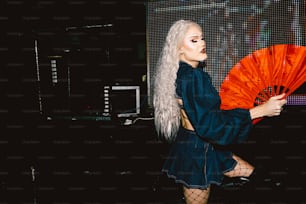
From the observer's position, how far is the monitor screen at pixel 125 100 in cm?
305

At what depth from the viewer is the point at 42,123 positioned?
2916 millimetres

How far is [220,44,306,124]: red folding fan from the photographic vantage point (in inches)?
55.1

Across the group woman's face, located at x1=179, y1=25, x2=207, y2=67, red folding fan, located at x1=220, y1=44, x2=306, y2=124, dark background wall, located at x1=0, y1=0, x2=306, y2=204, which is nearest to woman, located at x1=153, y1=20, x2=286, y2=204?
woman's face, located at x1=179, y1=25, x2=207, y2=67

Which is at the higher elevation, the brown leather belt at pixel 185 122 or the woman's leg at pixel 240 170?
the brown leather belt at pixel 185 122

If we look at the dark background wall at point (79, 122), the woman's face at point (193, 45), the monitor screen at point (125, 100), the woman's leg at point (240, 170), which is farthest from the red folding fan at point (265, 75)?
the monitor screen at point (125, 100)

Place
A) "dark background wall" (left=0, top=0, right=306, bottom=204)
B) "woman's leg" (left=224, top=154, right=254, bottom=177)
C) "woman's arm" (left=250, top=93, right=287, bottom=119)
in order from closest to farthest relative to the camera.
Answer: "woman's arm" (left=250, top=93, right=287, bottom=119)
"woman's leg" (left=224, top=154, right=254, bottom=177)
"dark background wall" (left=0, top=0, right=306, bottom=204)

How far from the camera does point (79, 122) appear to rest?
277 centimetres

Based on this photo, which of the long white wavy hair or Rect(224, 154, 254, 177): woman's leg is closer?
the long white wavy hair

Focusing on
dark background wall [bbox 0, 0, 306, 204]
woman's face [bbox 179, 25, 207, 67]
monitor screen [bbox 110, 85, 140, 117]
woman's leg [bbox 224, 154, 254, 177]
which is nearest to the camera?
woman's face [bbox 179, 25, 207, 67]

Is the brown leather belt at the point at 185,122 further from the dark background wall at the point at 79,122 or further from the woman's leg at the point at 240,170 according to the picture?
the dark background wall at the point at 79,122

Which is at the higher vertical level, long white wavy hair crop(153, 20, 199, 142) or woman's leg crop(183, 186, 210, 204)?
long white wavy hair crop(153, 20, 199, 142)

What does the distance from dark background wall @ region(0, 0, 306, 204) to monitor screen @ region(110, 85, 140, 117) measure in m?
0.10

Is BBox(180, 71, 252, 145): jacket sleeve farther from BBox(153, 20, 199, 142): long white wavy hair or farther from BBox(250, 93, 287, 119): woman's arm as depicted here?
BBox(153, 20, 199, 142): long white wavy hair

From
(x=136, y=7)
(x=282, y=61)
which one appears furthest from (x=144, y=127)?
(x=282, y=61)
